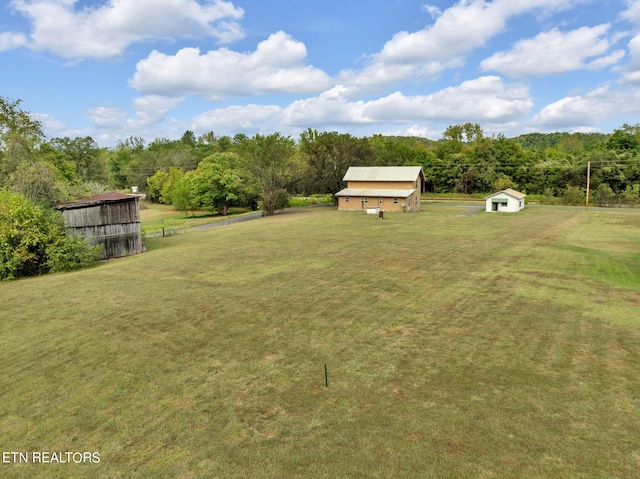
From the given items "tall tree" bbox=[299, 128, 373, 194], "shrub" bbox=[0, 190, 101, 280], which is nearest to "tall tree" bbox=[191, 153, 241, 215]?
"tall tree" bbox=[299, 128, 373, 194]

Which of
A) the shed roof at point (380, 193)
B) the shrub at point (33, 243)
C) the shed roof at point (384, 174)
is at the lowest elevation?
the shrub at point (33, 243)

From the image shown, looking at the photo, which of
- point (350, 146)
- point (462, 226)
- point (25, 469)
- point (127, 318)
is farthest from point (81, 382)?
point (350, 146)

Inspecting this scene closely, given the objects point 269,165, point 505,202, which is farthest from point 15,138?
point 505,202

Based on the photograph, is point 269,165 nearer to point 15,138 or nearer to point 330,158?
point 330,158

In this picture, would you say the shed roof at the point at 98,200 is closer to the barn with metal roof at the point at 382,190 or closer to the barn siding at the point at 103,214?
the barn siding at the point at 103,214

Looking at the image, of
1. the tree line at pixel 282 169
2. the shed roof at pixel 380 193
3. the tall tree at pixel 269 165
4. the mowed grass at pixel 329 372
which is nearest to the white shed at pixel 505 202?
the shed roof at pixel 380 193
